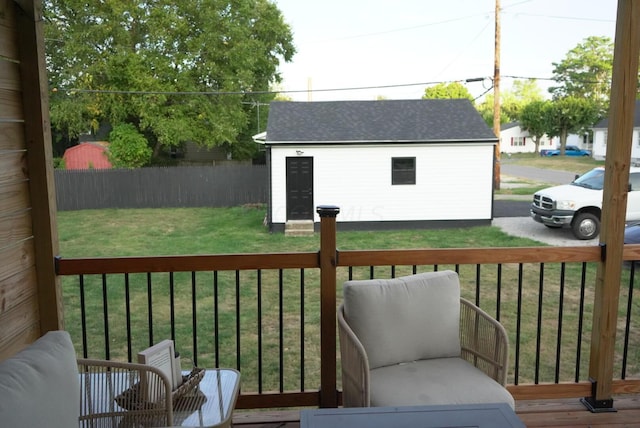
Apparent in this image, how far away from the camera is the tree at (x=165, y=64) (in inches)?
480

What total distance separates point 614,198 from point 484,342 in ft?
2.87

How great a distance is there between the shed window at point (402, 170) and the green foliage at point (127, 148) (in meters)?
6.87

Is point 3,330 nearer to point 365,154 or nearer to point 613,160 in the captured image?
point 613,160

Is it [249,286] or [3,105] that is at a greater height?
[3,105]

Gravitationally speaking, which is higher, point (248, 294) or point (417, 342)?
point (417, 342)

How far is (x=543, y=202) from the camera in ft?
34.7

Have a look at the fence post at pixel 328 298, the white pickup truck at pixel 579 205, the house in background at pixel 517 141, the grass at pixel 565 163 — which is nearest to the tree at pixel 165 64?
the house in background at pixel 517 141

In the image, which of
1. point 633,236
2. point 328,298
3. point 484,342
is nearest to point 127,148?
point 633,236

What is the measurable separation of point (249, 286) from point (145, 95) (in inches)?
279

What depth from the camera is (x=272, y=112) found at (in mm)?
12094

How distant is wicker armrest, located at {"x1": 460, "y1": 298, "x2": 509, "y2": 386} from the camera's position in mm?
2008

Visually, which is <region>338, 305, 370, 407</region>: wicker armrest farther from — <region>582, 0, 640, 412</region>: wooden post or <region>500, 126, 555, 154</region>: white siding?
<region>500, 126, 555, 154</region>: white siding

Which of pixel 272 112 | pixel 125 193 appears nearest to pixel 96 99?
pixel 125 193

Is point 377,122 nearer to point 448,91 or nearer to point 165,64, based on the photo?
point 448,91
